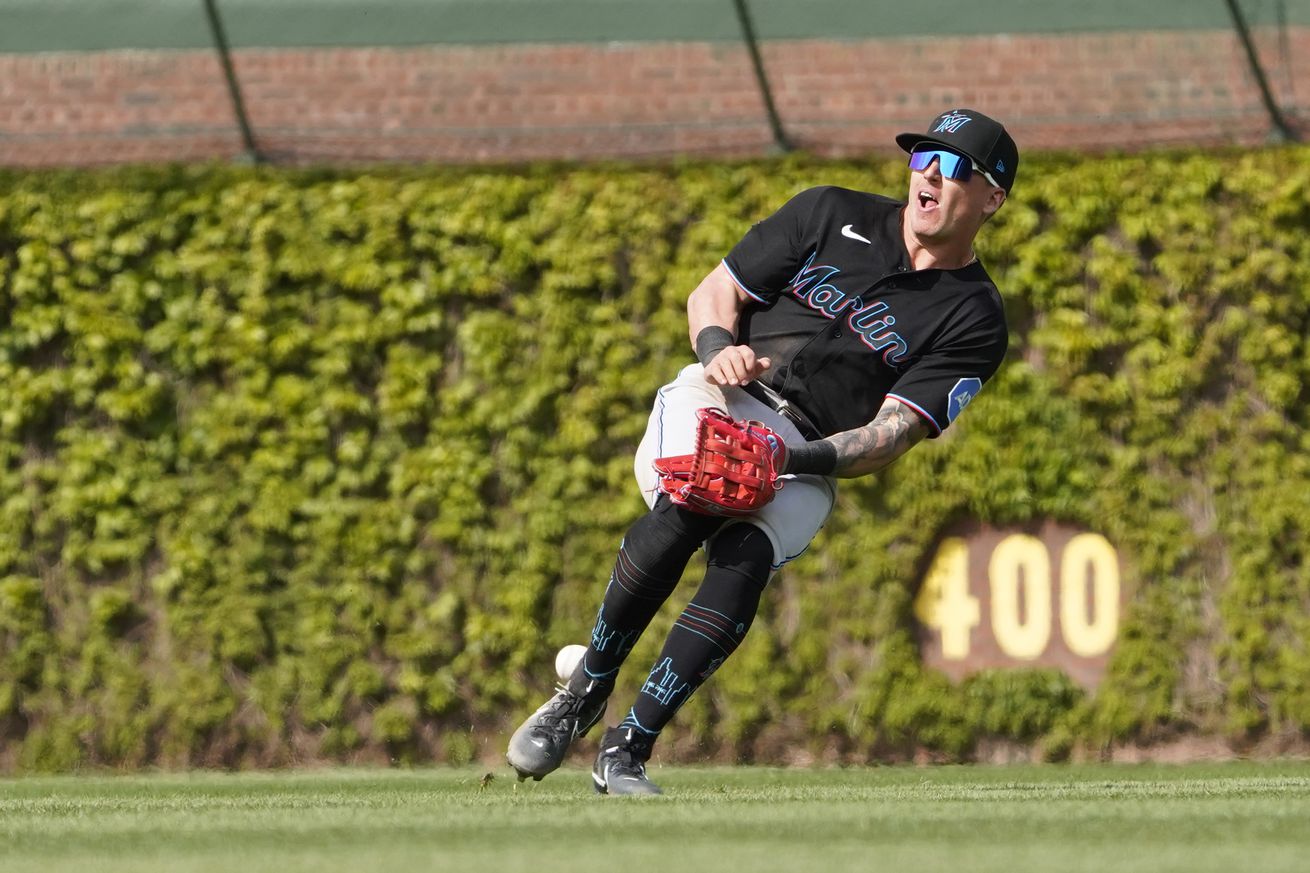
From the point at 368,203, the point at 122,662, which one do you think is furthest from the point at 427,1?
the point at 122,662

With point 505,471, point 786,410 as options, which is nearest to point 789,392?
point 786,410

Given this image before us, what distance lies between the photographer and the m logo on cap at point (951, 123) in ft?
13.8

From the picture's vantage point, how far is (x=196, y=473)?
702cm

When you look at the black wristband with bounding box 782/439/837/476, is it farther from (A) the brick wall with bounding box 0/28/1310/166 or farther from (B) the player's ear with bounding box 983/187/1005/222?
(A) the brick wall with bounding box 0/28/1310/166

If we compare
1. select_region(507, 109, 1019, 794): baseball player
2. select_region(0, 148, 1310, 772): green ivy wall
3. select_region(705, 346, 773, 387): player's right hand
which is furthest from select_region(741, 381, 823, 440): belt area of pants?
select_region(0, 148, 1310, 772): green ivy wall

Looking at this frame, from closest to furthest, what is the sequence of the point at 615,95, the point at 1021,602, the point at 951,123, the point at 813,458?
the point at 813,458, the point at 951,123, the point at 1021,602, the point at 615,95

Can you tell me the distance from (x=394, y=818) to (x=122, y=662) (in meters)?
4.02

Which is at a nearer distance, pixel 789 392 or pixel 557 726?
pixel 557 726

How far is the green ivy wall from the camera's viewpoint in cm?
693

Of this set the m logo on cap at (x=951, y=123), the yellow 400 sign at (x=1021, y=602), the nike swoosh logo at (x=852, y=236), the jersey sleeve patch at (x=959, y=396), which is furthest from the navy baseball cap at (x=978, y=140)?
the yellow 400 sign at (x=1021, y=602)

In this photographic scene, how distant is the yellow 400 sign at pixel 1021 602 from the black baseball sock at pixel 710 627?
3.12m

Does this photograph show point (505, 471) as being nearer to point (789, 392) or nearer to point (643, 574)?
point (789, 392)

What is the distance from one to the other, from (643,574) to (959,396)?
0.92 metres

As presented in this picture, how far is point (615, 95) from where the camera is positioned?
7.93m
